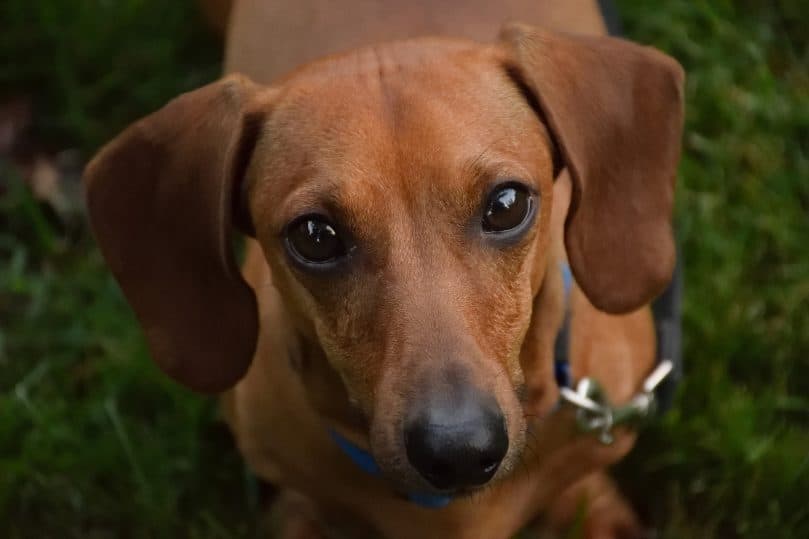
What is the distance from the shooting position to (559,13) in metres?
2.63

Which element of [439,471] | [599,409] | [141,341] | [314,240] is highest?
[314,240]

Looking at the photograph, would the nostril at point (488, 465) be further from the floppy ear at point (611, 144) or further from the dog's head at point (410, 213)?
the floppy ear at point (611, 144)

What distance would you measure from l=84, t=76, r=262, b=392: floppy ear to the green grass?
0.58 m

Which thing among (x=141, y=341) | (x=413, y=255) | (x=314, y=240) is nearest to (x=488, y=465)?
(x=413, y=255)

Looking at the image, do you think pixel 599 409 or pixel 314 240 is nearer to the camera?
pixel 314 240

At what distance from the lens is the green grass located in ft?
8.59

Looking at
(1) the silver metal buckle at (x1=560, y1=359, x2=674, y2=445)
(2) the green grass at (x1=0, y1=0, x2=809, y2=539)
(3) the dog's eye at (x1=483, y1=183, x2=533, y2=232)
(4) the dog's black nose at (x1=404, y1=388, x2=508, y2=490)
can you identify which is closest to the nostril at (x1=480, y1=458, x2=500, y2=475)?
(4) the dog's black nose at (x1=404, y1=388, x2=508, y2=490)

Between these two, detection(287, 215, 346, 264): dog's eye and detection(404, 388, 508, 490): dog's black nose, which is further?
detection(287, 215, 346, 264): dog's eye

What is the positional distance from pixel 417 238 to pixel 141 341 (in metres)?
1.32

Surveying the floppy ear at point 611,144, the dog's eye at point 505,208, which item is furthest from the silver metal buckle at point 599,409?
the dog's eye at point 505,208

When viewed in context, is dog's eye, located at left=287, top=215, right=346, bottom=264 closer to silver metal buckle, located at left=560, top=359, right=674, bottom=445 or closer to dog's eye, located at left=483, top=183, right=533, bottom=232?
dog's eye, located at left=483, top=183, right=533, bottom=232

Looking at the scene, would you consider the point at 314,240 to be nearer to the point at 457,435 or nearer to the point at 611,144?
the point at 457,435

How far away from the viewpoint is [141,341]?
2963mm

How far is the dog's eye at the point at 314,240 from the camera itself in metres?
1.88
